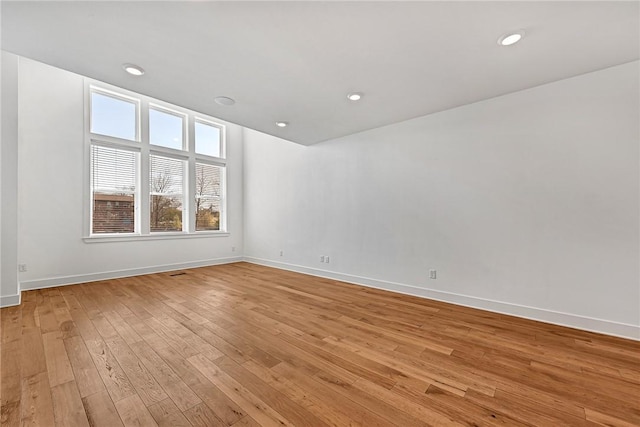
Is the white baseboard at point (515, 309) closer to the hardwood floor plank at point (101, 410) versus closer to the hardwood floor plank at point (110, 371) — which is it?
the hardwood floor plank at point (110, 371)

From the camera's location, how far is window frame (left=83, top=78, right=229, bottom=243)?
14.0 feet

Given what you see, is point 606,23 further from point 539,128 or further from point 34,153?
point 34,153

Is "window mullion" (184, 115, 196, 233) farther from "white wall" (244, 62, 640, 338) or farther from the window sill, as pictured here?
"white wall" (244, 62, 640, 338)

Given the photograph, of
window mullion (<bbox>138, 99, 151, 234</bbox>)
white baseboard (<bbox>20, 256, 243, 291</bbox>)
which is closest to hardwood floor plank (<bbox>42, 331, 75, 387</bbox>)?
white baseboard (<bbox>20, 256, 243, 291</bbox>)

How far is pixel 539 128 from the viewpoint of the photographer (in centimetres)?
272

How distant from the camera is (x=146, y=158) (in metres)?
4.88

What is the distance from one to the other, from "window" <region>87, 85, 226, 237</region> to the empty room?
0.16ft

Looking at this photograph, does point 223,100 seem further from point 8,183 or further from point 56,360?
point 56,360

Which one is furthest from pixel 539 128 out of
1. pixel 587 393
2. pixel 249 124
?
pixel 249 124

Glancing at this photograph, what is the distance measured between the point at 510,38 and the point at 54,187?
6088 millimetres

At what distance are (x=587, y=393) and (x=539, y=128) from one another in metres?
2.47

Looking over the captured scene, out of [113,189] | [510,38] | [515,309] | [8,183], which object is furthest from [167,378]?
[113,189]

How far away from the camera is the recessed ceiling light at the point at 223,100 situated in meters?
2.93

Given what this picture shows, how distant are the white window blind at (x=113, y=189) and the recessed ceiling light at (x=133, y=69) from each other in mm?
2898
